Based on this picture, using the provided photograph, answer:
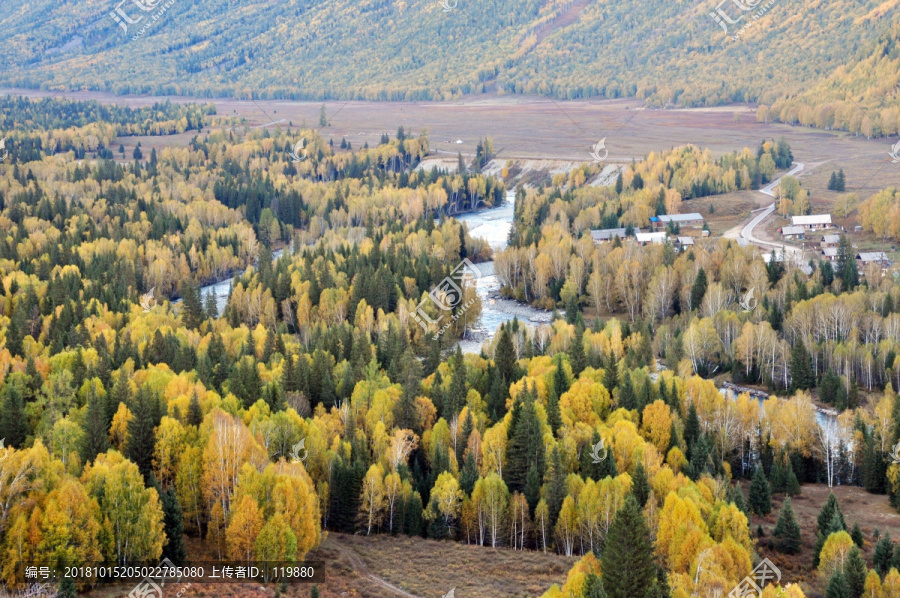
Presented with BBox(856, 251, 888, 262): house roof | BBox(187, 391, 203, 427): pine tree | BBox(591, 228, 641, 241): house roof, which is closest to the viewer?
BBox(187, 391, 203, 427): pine tree

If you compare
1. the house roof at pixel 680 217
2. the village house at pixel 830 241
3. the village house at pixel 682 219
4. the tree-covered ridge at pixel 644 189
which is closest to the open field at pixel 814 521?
the village house at pixel 830 241

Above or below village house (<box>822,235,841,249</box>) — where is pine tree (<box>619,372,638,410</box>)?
above

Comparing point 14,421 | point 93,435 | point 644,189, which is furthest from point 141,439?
point 644,189

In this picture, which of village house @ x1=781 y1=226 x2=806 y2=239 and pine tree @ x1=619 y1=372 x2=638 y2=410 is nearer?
pine tree @ x1=619 y1=372 x2=638 y2=410

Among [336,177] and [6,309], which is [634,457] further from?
[336,177]

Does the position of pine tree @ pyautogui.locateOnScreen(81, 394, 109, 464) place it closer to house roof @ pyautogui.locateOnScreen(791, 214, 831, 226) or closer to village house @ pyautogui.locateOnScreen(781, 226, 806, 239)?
village house @ pyautogui.locateOnScreen(781, 226, 806, 239)

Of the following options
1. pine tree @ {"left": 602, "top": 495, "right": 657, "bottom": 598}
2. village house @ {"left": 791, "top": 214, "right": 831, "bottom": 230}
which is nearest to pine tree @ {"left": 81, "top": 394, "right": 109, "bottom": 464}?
pine tree @ {"left": 602, "top": 495, "right": 657, "bottom": 598}

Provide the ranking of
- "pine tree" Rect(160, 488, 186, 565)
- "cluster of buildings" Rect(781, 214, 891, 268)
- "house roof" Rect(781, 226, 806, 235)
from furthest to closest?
"house roof" Rect(781, 226, 806, 235) < "cluster of buildings" Rect(781, 214, 891, 268) < "pine tree" Rect(160, 488, 186, 565)
